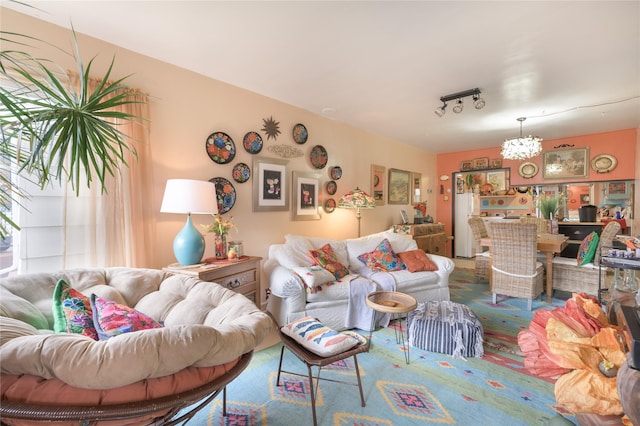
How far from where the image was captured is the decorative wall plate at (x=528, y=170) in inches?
218

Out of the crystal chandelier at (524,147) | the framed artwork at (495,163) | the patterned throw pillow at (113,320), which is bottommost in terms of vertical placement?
the patterned throw pillow at (113,320)

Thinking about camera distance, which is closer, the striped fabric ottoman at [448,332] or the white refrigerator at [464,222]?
the striped fabric ottoman at [448,332]

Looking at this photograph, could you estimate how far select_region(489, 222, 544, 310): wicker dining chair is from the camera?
3266 millimetres

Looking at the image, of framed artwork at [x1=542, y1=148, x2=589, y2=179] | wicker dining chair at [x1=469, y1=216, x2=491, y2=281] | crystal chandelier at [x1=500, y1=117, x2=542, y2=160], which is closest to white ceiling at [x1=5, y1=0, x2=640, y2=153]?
crystal chandelier at [x1=500, y1=117, x2=542, y2=160]

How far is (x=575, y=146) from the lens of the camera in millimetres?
5129

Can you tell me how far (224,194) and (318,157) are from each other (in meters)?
1.54

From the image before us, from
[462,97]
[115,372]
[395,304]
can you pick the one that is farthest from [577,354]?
[462,97]

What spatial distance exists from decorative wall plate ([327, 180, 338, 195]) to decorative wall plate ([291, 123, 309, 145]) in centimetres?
76

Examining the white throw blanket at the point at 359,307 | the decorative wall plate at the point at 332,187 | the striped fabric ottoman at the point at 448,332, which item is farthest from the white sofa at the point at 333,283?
the decorative wall plate at the point at 332,187

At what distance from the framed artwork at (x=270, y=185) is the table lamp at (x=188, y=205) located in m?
0.89

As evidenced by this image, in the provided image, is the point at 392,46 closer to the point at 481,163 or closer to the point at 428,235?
the point at 428,235

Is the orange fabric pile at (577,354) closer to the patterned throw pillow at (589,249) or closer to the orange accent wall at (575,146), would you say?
the patterned throw pillow at (589,249)

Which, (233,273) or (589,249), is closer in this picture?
(233,273)

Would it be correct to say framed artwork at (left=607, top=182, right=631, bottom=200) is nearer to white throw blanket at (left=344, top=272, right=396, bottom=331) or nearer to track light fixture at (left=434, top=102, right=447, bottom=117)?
track light fixture at (left=434, top=102, right=447, bottom=117)
